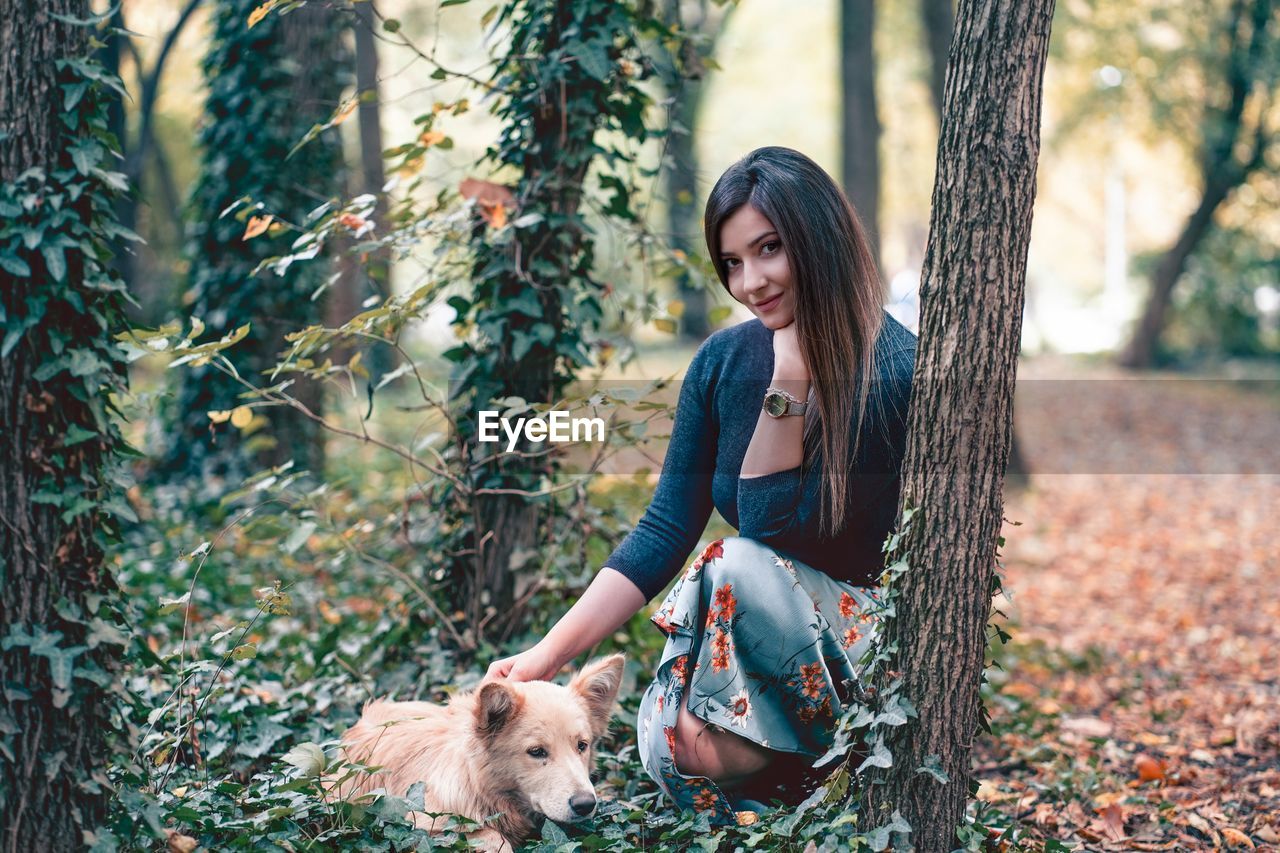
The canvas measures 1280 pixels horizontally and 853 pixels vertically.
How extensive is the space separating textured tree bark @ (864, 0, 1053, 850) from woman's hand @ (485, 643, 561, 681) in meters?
0.92

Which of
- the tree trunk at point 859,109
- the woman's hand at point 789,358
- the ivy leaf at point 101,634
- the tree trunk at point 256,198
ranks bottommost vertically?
the ivy leaf at point 101,634

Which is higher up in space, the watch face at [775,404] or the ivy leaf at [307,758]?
the watch face at [775,404]

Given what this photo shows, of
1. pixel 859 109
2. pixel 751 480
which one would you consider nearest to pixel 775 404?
pixel 751 480

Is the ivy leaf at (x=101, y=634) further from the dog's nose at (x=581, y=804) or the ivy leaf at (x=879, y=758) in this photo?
the ivy leaf at (x=879, y=758)

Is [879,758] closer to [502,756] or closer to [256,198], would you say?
[502,756]

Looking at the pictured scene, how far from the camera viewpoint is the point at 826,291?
275cm

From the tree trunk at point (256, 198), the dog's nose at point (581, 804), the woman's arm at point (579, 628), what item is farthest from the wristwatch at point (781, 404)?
the tree trunk at point (256, 198)

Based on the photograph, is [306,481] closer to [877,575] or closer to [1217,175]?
[877,575]

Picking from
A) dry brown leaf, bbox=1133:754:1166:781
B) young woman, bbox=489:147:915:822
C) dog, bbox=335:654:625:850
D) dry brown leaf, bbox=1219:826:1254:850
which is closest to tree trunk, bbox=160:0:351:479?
dog, bbox=335:654:625:850

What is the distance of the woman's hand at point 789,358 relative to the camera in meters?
2.77

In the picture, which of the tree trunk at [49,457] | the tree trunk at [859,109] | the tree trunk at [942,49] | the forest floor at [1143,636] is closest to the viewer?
the tree trunk at [49,457]

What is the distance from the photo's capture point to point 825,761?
258 centimetres

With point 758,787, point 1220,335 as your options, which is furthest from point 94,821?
point 1220,335

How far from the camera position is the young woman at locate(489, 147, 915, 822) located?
2756 mm
